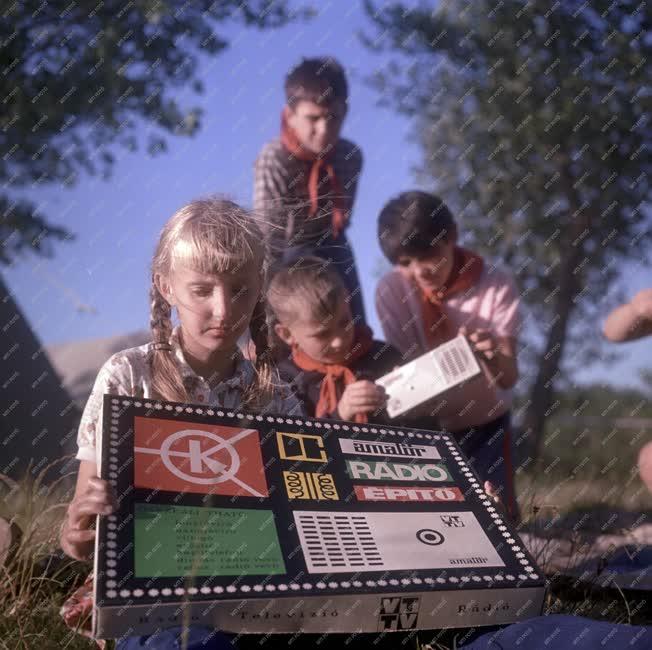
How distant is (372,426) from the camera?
1.67m

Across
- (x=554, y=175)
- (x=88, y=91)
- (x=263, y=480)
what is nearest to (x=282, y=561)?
(x=263, y=480)

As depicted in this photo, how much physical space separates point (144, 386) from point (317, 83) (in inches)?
70.0

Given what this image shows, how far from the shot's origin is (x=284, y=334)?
2.75 meters

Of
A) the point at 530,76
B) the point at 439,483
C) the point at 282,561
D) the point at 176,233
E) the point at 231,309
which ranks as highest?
the point at 176,233

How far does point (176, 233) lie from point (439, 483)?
35.9 inches

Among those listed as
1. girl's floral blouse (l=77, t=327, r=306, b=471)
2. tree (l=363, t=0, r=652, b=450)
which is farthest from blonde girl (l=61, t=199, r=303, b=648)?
tree (l=363, t=0, r=652, b=450)

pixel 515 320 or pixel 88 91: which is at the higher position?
pixel 88 91

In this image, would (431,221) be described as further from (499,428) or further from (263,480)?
(263,480)

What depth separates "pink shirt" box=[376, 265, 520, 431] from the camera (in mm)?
2986

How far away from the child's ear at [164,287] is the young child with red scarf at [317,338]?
772mm

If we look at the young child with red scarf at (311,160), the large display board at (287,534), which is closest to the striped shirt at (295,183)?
the young child with red scarf at (311,160)

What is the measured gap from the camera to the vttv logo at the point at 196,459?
4.39 ft

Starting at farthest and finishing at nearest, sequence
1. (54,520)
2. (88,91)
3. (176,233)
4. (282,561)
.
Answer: (88,91) < (54,520) < (176,233) < (282,561)

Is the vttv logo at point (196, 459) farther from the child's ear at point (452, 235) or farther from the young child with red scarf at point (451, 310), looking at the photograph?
the child's ear at point (452, 235)
